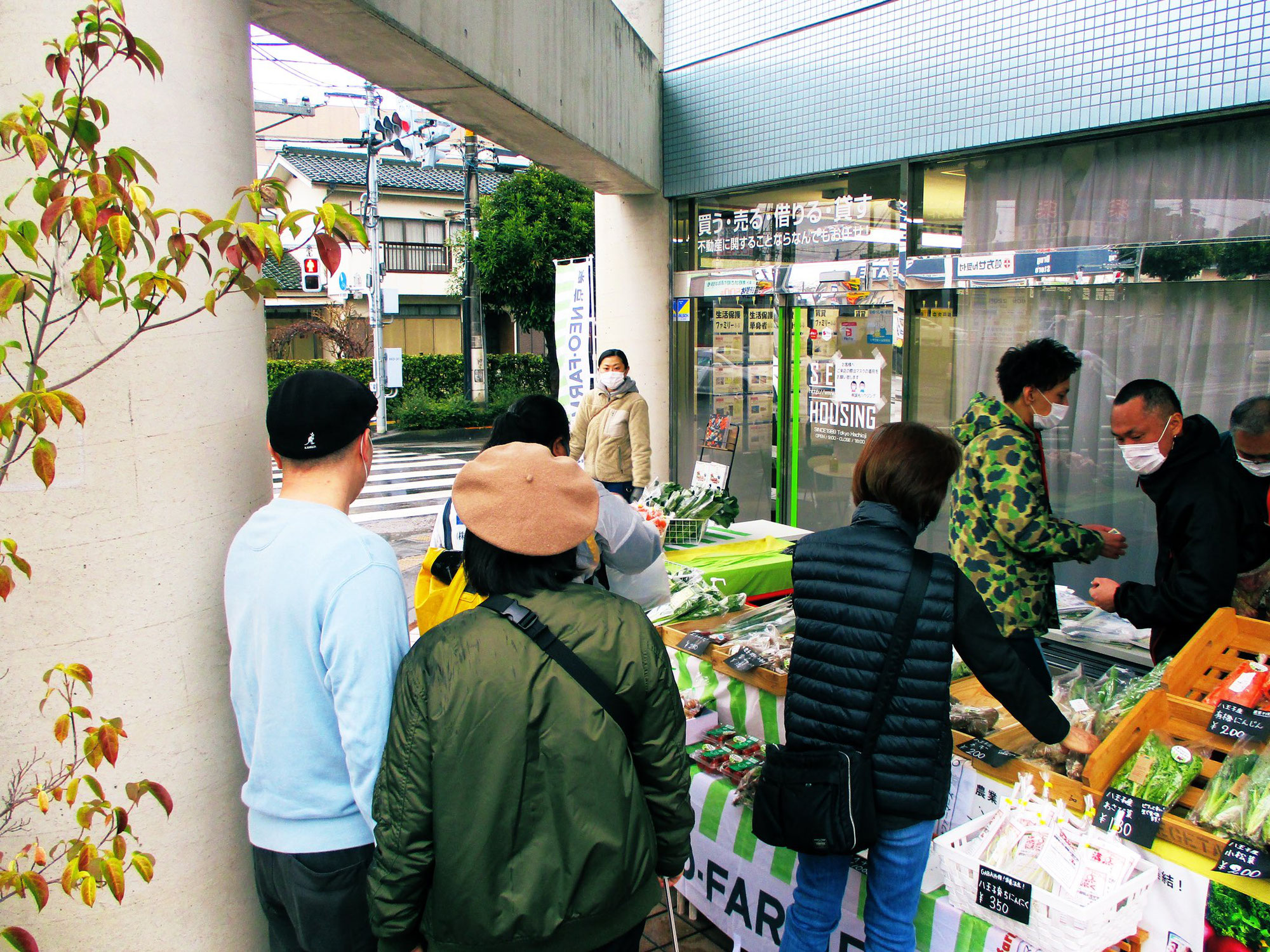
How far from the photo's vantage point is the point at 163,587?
8.06 ft

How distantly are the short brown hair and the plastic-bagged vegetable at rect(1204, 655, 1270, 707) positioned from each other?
1247mm

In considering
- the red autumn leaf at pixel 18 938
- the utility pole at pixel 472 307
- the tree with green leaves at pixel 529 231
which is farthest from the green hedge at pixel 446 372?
the red autumn leaf at pixel 18 938

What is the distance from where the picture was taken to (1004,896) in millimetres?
2410

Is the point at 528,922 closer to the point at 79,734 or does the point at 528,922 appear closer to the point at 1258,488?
the point at 79,734

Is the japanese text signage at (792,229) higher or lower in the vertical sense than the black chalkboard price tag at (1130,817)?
higher

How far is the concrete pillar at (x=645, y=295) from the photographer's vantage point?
8.48 meters

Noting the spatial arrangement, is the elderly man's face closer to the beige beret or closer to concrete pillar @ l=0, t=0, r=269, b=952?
the beige beret

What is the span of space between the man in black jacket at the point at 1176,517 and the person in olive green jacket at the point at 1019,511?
225 mm

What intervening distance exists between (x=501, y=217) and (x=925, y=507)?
71.6 feet

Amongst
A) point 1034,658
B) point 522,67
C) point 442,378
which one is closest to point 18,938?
point 1034,658

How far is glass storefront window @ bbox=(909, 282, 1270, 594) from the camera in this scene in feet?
16.9

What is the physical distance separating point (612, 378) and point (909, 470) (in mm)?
4668

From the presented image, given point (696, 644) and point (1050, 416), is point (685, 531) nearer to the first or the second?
point (696, 644)

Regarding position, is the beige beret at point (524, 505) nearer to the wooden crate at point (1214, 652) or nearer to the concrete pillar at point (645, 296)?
the wooden crate at point (1214, 652)
